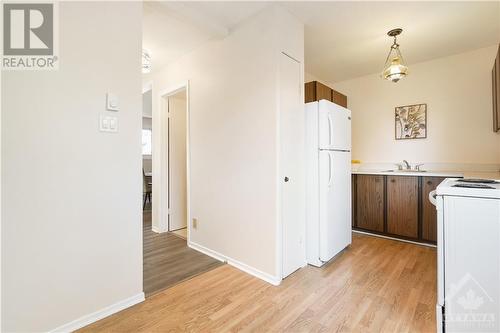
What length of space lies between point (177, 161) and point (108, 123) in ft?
6.82

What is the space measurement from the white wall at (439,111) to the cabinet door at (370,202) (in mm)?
647

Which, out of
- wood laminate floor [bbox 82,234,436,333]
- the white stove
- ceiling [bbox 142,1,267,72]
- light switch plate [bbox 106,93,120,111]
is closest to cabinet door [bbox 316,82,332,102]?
ceiling [bbox 142,1,267,72]

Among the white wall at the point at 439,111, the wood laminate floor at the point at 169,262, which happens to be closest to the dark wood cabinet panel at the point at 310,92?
the white wall at the point at 439,111

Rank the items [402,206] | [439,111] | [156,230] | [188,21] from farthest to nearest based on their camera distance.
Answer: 1. [156,230]
2. [439,111]
3. [402,206]
4. [188,21]

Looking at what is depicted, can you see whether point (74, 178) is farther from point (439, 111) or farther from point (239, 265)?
point (439, 111)

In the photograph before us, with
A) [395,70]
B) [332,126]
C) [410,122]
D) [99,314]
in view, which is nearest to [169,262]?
[99,314]

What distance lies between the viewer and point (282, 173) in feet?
6.98

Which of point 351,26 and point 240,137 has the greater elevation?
point 351,26

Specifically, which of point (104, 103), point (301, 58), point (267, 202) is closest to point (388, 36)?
point (301, 58)

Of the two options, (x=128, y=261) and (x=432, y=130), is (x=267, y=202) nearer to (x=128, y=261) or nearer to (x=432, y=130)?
(x=128, y=261)

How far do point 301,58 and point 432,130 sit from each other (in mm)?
2389

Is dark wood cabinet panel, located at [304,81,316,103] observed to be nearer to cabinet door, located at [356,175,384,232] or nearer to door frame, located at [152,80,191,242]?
cabinet door, located at [356,175,384,232]

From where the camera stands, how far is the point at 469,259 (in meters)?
1.33

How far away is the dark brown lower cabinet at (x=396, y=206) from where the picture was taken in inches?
116
